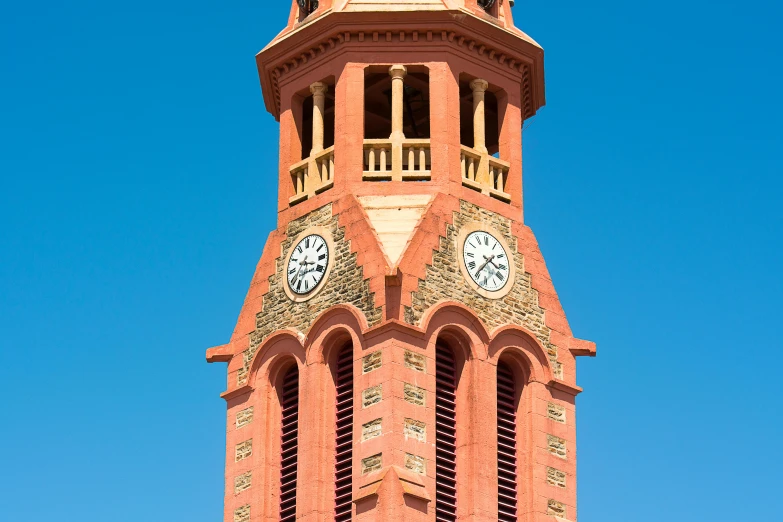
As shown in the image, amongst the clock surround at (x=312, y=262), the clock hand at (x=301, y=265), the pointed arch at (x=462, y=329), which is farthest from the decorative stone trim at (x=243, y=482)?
the pointed arch at (x=462, y=329)

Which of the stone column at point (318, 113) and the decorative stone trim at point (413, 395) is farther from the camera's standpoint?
the stone column at point (318, 113)

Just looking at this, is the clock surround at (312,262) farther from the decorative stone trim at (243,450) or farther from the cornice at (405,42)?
the cornice at (405,42)

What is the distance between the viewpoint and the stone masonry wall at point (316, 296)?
73.6 metres

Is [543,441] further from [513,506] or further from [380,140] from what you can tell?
[380,140]

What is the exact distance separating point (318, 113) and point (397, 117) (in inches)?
108

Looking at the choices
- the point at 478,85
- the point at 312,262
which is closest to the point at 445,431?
the point at 312,262

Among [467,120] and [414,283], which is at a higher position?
[467,120]

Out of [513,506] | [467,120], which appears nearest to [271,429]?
[513,506]

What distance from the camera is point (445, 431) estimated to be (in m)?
72.2

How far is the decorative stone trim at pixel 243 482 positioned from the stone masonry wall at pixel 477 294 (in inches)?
250

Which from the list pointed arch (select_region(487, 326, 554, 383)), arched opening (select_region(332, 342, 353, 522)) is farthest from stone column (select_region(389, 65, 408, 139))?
arched opening (select_region(332, 342, 353, 522))

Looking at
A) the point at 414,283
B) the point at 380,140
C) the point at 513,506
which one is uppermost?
the point at 380,140

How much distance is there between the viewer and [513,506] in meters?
72.6

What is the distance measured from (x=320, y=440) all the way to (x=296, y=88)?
11.9 meters
